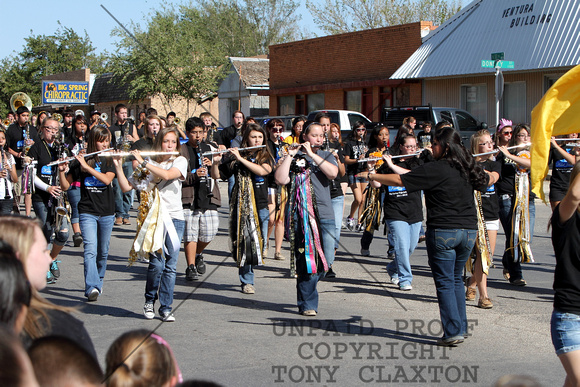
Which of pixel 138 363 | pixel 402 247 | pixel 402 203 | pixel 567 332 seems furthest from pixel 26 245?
pixel 402 203

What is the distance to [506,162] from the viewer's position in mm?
8758

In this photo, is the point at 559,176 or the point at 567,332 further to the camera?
the point at 559,176

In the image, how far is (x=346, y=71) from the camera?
3441 cm

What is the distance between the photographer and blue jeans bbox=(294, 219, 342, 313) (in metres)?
7.09

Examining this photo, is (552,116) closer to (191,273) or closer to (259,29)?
(191,273)

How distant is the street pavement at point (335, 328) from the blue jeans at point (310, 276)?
0.16 meters

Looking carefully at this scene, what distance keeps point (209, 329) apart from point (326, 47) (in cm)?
3018

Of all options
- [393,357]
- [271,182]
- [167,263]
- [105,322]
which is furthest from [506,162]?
[105,322]

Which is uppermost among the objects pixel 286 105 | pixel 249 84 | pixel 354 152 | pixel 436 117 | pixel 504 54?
pixel 249 84

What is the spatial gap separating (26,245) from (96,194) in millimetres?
5209

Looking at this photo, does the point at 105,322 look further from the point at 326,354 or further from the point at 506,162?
the point at 506,162

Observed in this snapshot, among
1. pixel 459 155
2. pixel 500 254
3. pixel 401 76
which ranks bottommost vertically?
pixel 500 254

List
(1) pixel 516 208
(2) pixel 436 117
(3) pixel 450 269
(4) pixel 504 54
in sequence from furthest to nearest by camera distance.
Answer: (4) pixel 504 54 → (2) pixel 436 117 → (1) pixel 516 208 → (3) pixel 450 269

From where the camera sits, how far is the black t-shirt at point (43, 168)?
9578 mm
